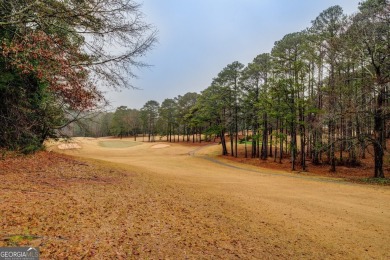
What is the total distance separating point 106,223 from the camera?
14.1 ft

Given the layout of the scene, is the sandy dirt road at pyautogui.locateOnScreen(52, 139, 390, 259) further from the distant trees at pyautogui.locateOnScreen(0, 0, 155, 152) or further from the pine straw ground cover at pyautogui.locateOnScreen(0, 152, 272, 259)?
the distant trees at pyautogui.locateOnScreen(0, 0, 155, 152)

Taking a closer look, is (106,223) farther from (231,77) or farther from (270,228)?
(231,77)

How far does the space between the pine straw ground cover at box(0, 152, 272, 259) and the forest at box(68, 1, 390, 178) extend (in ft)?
18.3

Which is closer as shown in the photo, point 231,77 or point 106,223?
point 106,223

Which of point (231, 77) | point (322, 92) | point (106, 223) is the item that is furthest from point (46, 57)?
point (231, 77)

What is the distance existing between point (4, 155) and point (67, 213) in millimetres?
6143

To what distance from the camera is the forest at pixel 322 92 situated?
15180mm

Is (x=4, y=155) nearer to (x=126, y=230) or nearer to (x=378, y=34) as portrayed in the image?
(x=126, y=230)

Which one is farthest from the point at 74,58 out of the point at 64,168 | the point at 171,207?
the point at 171,207

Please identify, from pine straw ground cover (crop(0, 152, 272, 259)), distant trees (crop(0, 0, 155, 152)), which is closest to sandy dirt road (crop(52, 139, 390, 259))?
pine straw ground cover (crop(0, 152, 272, 259))

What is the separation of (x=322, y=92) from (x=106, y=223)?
2148 cm

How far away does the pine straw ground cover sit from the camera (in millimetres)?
3340

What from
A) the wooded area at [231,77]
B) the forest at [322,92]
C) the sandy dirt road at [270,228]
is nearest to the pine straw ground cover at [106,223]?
the sandy dirt road at [270,228]

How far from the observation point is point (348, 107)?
52.7ft
